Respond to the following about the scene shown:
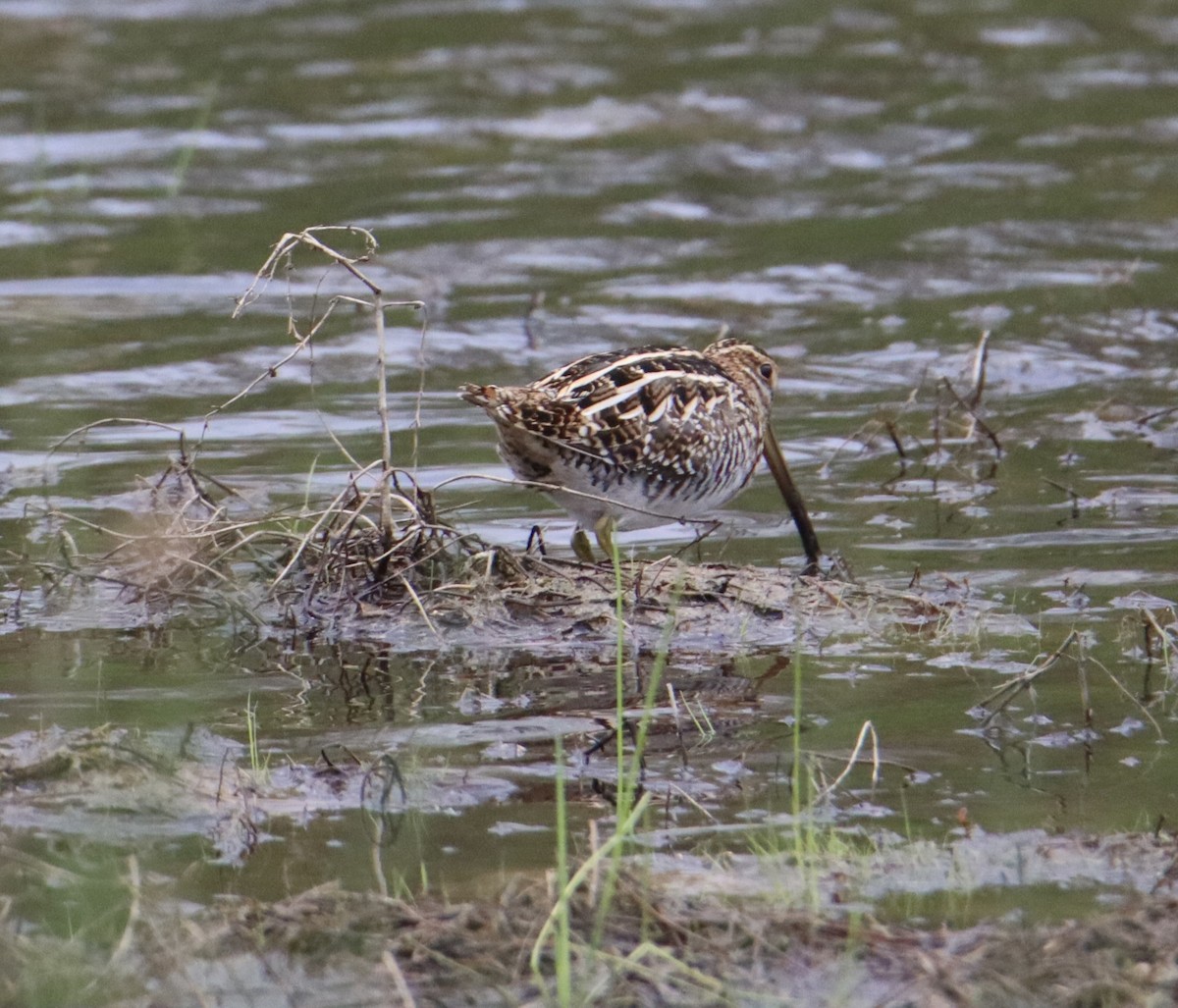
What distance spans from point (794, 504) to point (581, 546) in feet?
2.29

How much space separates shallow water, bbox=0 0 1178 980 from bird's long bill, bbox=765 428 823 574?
0.13 m

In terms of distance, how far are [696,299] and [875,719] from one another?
483 centimetres

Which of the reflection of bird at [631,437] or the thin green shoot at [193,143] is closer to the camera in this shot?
the reflection of bird at [631,437]

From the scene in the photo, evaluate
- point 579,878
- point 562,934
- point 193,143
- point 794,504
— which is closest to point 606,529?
point 794,504

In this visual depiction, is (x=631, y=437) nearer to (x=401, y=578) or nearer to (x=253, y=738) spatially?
(x=401, y=578)

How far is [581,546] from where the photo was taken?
Answer: 668cm

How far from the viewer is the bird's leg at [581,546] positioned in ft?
21.8

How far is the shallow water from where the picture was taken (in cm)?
495

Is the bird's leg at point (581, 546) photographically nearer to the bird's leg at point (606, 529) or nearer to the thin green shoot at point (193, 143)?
the bird's leg at point (606, 529)

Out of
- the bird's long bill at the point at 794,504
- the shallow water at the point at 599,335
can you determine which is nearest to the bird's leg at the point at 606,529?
the shallow water at the point at 599,335

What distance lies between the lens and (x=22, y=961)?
3572 mm

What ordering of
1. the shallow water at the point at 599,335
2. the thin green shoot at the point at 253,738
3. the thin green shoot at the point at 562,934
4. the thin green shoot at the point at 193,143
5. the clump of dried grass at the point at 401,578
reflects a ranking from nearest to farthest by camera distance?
the thin green shoot at the point at 562,934 < the thin green shoot at the point at 253,738 < the shallow water at the point at 599,335 < the clump of dried grass at the point at 401,578 < the thin green shoot at the point at 193,143

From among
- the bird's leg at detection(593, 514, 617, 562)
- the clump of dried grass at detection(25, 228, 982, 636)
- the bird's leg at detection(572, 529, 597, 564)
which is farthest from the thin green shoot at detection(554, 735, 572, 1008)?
the bird's leg at detection(572, 529, 597, 564)

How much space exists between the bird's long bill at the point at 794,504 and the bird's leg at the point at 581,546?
65cm
